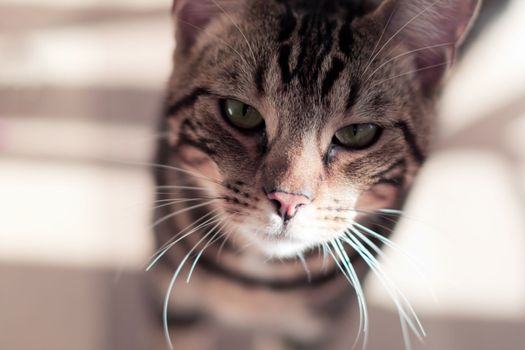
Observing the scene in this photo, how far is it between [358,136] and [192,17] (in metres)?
0.32

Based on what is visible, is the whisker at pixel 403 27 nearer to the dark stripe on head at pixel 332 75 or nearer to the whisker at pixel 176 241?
the dark stripe on head at pixel 332 75

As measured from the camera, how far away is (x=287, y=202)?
0.75m

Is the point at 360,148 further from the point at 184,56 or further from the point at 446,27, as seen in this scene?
the point at 184,56

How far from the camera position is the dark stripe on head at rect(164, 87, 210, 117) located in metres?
0.84

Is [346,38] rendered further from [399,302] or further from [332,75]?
[399,302]

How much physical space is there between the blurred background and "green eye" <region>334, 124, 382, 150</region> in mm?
234

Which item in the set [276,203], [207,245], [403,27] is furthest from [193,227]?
[403,27]

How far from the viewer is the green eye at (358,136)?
2.61ft

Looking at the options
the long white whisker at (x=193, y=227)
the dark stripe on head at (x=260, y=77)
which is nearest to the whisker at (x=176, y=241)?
the long white whisker at (x=193, y=227)

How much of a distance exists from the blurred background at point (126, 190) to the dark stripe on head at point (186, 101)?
193 millimetres

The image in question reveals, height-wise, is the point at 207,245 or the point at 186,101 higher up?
the point at 186,101

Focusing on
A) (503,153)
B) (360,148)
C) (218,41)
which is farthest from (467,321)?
(218,41)

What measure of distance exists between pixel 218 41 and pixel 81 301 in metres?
0.62

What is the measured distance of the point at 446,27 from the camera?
0.80m
